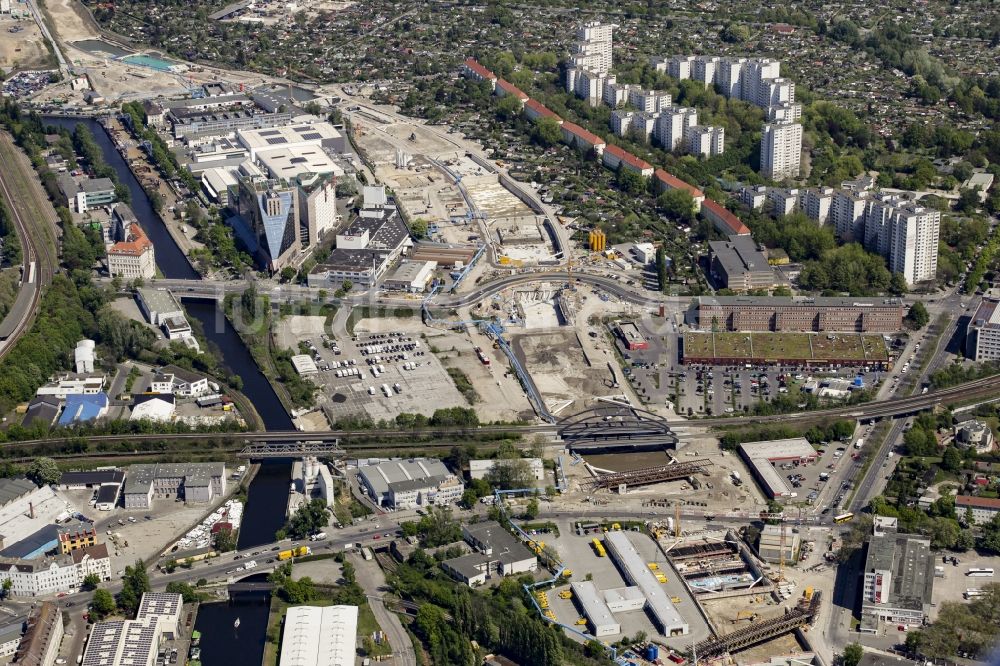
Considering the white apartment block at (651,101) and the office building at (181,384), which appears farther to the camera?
the white apartment block at (651,101)

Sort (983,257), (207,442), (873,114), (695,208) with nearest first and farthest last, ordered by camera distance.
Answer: (207,442) → (983,257) → (695,208) → (873,114)

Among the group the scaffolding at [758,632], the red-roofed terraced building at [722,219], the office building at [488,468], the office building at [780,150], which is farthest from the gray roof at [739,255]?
the scaffolding at [758,632]

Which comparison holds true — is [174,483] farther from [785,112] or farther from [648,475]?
[785,112]

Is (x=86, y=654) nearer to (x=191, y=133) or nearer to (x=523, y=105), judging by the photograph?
(x=191, y=133)

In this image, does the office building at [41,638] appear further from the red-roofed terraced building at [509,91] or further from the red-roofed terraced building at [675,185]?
the red-roofed terraced building at [509,91]

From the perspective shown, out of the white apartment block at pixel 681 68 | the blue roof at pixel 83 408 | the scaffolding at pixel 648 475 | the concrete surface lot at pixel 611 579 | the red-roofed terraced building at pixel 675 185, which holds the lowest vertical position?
the blue roof at pixel 83 408

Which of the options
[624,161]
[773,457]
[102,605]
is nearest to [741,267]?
[773,457]

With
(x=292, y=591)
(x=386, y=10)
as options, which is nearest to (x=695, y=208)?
(x=292, y=591)
